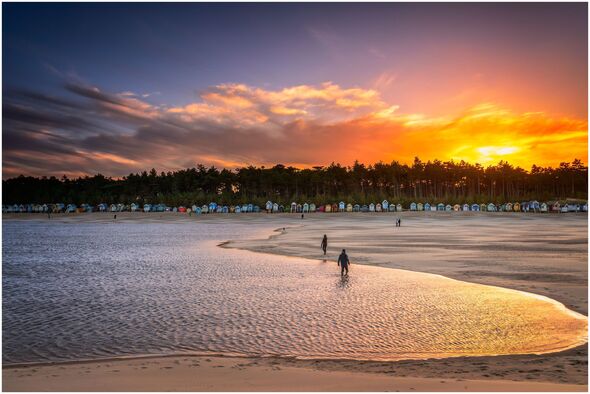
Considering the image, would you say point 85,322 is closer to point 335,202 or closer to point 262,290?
point 262,290

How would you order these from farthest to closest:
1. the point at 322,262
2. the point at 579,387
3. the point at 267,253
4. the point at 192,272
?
the point at 267,253 → the point at 322,262 → the point at 192,272 → the point at 579,387

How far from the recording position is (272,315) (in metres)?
18.5

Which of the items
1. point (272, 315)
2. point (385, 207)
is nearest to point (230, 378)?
point (272, 315)

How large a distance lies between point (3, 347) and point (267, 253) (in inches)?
1089

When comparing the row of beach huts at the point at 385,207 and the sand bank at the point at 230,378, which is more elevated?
the row of beach huts at the point at 385,207

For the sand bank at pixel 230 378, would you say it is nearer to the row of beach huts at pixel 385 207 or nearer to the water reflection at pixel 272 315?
the water reflection at pixel 272 315

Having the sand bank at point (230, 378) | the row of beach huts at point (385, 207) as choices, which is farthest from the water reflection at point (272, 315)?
the row of beach huts at point (385, 207)

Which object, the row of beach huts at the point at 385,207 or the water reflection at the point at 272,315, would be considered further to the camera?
the row of beach huts at the point at 385,207

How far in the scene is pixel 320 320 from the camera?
17.6 metres

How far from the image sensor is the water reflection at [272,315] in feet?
46.9

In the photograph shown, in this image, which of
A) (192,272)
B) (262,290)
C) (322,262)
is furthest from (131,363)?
(322,262)

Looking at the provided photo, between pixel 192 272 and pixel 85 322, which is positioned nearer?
pixel 85 322

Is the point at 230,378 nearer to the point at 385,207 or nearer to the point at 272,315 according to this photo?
the point at 272,315

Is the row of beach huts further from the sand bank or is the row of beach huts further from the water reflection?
the sand bank
